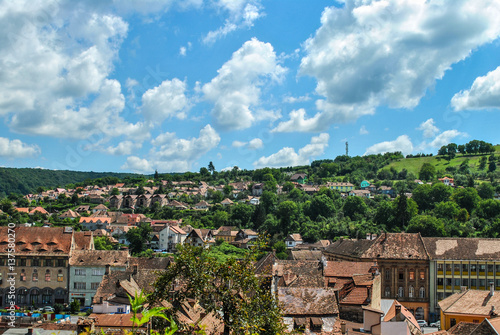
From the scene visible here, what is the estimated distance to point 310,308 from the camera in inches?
1358

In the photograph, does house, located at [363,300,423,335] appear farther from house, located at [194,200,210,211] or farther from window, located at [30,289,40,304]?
house, located at [194,200,210,211]

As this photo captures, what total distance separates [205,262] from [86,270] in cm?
5194

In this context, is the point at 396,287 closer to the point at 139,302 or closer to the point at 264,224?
the point at 139,302

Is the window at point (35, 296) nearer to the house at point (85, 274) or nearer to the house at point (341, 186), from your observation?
the house at point (85, 274)

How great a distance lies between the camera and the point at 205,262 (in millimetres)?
20906

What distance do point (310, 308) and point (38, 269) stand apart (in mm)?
47214

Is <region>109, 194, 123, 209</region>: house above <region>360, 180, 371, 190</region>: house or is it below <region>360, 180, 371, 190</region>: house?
below

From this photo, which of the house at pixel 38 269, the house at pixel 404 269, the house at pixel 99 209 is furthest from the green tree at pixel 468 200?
the house at pixel 99 209

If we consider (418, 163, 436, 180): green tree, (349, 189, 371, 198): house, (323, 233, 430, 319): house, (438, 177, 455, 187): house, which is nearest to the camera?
(323, 233, 430, 319): house

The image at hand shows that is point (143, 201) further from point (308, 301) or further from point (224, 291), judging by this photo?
point (224, 291)

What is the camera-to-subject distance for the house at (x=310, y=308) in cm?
3319

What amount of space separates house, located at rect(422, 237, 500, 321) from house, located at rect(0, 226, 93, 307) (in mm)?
50661

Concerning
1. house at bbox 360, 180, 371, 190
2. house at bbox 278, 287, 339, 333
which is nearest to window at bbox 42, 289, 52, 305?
house at bbox 278, 287, 339, 333

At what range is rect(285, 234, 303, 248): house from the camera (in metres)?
120
